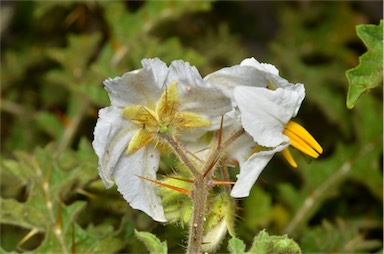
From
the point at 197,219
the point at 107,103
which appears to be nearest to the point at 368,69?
the point at 197,219

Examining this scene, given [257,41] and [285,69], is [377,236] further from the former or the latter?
[257,41]

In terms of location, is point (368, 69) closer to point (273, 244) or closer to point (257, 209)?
point (273, 244)

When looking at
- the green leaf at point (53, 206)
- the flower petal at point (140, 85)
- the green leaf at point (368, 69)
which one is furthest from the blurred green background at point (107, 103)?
the green leaf at point (368, 69)

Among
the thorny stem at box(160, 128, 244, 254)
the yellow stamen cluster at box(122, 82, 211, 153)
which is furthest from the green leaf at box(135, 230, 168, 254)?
the yellow stamen cluster at box(122, 82, 211, 153)

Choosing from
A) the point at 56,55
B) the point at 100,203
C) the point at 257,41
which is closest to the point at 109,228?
the point at 100,203

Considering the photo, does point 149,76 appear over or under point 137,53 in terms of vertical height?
over

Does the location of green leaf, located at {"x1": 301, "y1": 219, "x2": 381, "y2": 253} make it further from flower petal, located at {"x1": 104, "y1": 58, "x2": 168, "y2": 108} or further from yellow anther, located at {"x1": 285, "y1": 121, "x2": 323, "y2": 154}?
flower petal, located at {"x1": 104, "y1": 58, "x2": 168, "y2": 108}
